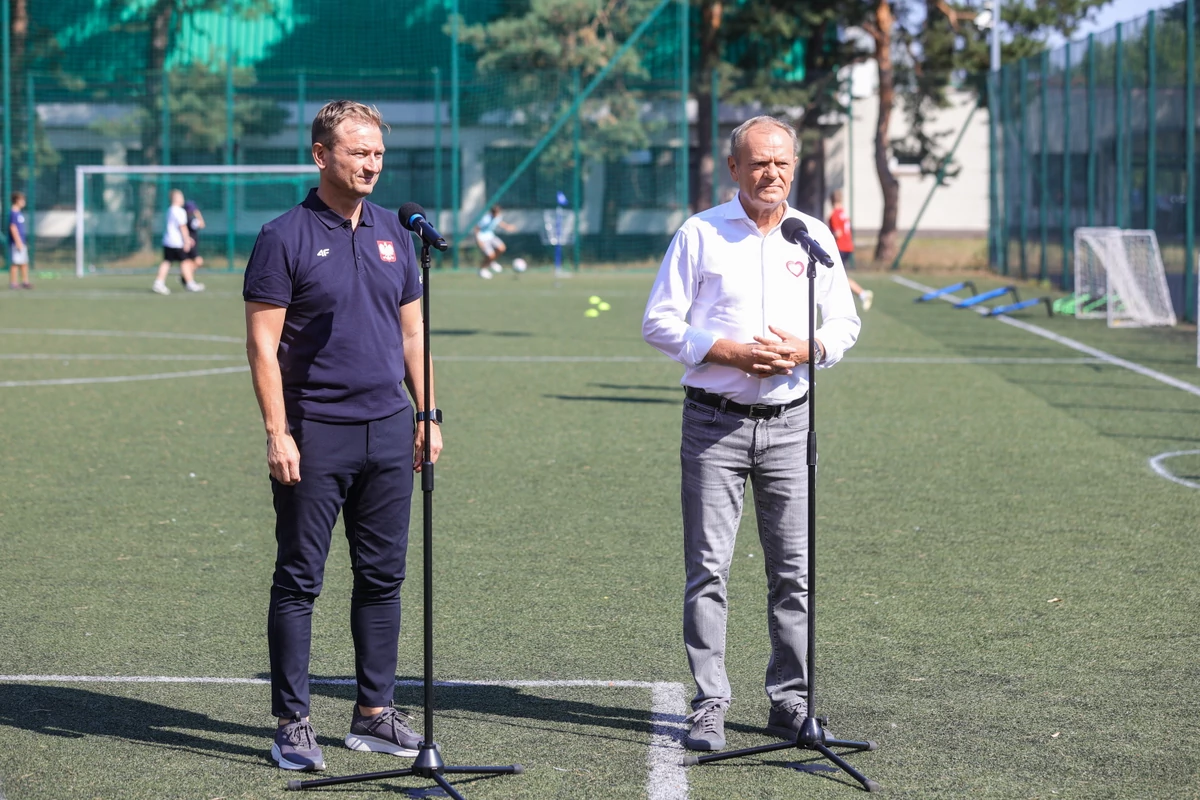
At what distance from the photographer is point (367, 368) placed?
4.96 metres

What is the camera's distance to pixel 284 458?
15.7ft

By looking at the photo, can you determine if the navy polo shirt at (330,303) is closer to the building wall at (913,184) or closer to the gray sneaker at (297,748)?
the gray sneaker at (297,748)

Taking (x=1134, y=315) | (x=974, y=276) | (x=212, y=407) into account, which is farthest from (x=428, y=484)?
(x=974, y=276)

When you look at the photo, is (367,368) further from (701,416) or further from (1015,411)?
(1015,411)

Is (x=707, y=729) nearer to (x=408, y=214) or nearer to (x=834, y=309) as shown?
(x=834, y=309)

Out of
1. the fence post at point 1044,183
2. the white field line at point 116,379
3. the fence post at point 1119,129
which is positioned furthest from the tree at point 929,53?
the white field line at point 116,379

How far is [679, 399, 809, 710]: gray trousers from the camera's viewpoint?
518 centimetres

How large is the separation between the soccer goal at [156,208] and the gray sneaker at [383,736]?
1326 inches

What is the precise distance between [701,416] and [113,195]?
35.8 metres

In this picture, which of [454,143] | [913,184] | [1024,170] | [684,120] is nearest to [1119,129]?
[1024,170]

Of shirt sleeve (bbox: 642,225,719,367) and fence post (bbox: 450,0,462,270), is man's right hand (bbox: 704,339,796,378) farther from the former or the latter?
fence post (bbox: 450,0,462,270)

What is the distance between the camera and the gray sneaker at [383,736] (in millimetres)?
5121

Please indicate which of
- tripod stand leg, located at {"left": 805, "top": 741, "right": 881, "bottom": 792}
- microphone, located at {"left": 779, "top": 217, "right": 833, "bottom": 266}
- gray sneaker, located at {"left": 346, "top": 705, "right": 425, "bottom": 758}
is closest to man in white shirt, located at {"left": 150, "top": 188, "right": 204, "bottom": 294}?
gray sneaker, located at {"left": 346, "top": 705, "right": 425, "bottom": 758}

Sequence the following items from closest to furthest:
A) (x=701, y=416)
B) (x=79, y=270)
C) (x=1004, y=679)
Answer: (x=701, y=416)
(x=1004, y=679)
(x=79, y=270)
